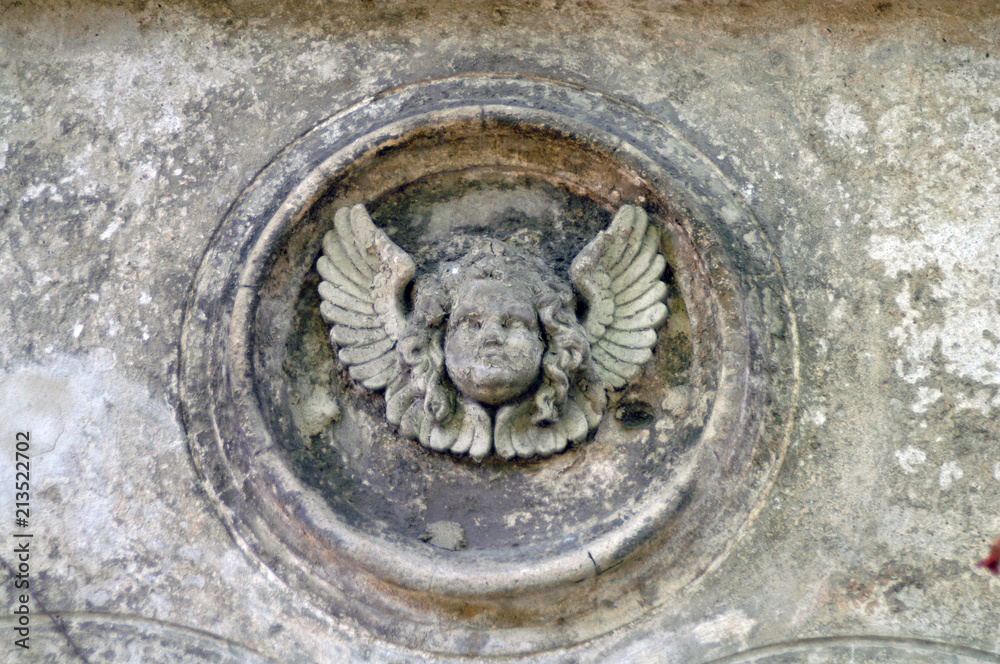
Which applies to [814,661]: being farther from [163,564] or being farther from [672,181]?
[163,564]

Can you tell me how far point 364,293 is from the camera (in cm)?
433

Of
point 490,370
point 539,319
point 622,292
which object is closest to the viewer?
point 490,370

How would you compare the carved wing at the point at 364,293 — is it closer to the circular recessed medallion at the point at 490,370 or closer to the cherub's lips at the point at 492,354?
the circular recessed medallion at the point at 490,370

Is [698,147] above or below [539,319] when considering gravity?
above

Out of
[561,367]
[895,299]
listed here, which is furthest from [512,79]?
[895,299]

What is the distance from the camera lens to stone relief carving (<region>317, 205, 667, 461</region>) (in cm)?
397

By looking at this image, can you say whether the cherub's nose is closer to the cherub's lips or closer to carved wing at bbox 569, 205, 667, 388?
the cherub's lips

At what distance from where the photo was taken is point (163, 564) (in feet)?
12.7

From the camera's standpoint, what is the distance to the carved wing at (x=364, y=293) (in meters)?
4.21

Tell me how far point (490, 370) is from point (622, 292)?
73 cm

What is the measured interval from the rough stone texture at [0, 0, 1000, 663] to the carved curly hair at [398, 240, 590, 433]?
82 centimetres

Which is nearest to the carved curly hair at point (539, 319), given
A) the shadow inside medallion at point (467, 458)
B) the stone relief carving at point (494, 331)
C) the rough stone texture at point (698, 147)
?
the stone relief carving at point (494, 331)

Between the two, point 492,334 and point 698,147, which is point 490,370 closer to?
point 492,334

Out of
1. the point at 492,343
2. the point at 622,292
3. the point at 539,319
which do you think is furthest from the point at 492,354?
the point at 622,292
